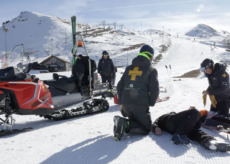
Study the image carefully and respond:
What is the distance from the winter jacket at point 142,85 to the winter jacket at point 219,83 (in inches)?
54.9

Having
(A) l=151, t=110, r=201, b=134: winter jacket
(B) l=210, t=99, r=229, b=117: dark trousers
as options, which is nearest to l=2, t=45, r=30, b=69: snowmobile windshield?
(A) l=151, t=110, r=201, b=134: winter jacket

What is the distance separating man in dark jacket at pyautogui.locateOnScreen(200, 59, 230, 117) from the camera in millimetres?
3812

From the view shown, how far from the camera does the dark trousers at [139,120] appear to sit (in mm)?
3158

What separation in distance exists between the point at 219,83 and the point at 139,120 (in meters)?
1.69

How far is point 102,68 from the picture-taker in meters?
7.97

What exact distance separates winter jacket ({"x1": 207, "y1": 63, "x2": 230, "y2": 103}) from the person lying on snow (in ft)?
3.12

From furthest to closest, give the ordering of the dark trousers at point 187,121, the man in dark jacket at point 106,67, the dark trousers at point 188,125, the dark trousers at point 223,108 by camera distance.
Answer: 1. the man in dark jacket at point 106,67
2. the dark trousers at point 223,108
3. the dark trousers at point 187,121
4. the dark trousers at point 188,125

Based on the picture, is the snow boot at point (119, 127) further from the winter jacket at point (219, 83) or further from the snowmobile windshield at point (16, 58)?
the snowmobile windshield at point (16, 58)

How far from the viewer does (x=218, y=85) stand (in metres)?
3.89

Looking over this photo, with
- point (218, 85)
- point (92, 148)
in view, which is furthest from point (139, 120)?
point (218, 85)

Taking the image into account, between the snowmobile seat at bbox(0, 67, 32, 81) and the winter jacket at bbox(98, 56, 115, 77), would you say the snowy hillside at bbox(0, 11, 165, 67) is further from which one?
the snowmobile seat at bbox(0, 67, 32, 81)

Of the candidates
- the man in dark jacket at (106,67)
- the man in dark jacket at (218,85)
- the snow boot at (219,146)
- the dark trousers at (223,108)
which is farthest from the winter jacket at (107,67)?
the snow boot at (219,146)

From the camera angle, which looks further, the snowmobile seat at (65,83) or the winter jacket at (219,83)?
the snowmobile seat at (65,83)

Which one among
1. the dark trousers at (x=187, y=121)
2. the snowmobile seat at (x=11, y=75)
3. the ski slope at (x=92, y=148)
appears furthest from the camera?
the snowmobile seat at (x=11, y=75)
